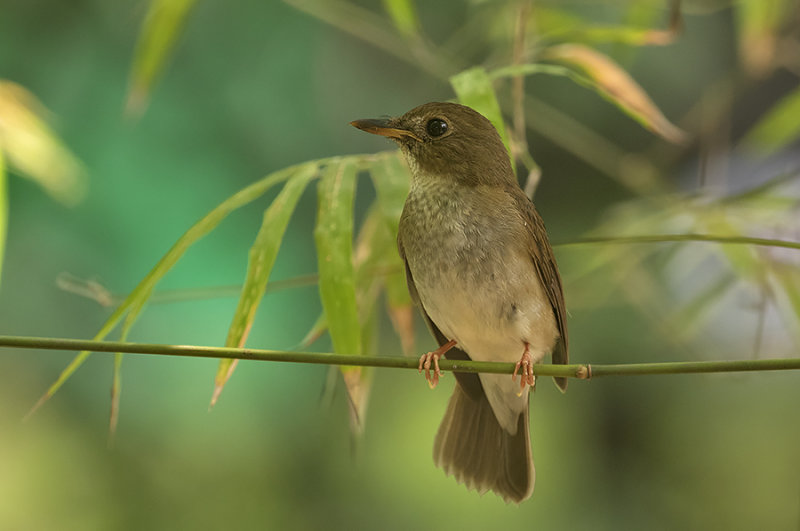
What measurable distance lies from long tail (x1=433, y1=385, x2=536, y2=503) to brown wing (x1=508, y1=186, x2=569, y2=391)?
206 mm

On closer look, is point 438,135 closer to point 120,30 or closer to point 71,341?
point 71,341

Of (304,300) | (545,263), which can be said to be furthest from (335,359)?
(304,300)

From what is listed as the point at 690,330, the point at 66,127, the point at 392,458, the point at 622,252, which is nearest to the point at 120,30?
the point at 66,127

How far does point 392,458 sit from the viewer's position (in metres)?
3.54

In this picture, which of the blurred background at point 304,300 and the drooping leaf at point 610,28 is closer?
the drooping leaf at point 610,28

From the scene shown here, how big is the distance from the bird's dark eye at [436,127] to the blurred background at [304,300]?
1.40 meters

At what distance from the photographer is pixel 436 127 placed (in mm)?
1599

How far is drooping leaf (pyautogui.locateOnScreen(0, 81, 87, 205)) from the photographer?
7.81 feet

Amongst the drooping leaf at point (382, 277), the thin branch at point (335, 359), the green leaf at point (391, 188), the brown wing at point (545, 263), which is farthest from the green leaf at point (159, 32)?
the thin branch at point (335, 359)

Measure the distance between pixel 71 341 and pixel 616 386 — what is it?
11.1 feet

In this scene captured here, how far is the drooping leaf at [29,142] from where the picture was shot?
238 centimetres

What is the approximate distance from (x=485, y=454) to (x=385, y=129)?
856mm

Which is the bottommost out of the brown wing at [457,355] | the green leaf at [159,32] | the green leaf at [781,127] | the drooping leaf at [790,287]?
the brown wing at [457,355]

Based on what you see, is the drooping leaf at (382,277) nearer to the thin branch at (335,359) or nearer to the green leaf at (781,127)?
the thin branch at (335,359)
